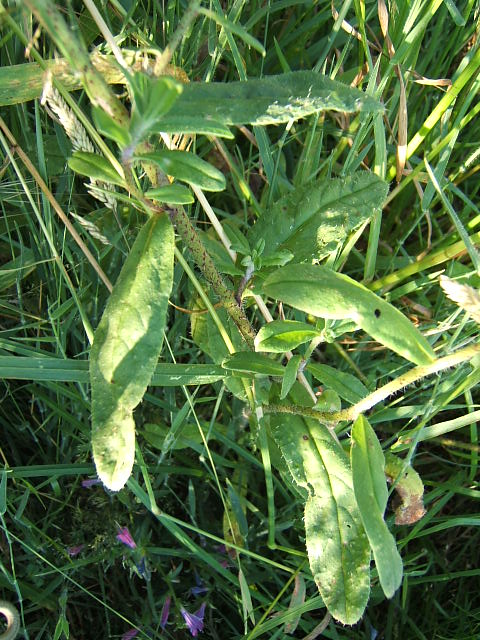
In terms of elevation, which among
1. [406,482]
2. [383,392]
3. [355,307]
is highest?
[355,307]

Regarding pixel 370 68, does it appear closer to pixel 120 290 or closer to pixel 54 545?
pixel 120 290

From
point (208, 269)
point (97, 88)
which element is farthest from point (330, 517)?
point (97, 88)

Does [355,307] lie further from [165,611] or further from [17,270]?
[165,611]

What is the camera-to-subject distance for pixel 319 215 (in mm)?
1416

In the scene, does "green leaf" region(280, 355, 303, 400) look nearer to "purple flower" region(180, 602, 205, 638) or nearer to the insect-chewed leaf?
the insect-chewed leaf

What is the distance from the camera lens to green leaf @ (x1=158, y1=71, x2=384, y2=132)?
1000mm

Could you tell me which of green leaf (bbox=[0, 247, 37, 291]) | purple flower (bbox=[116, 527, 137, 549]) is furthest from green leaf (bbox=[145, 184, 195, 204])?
purple flower (bbox=[116, 527, 137, 549])

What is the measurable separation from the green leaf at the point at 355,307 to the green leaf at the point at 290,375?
0.59ft

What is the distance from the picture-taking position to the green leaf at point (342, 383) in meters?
1.38

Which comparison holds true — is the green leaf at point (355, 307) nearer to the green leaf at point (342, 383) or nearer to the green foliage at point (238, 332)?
the green foliage at point (238, 332)

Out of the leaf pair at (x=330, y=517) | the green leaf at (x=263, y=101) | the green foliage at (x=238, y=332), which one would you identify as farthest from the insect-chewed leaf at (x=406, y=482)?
the green leaf at (x=263, y=101)

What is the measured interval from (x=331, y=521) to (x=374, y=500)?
250 millimetres

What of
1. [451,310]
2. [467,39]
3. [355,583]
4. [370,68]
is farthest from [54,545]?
[467,39]

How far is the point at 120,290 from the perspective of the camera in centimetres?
108
